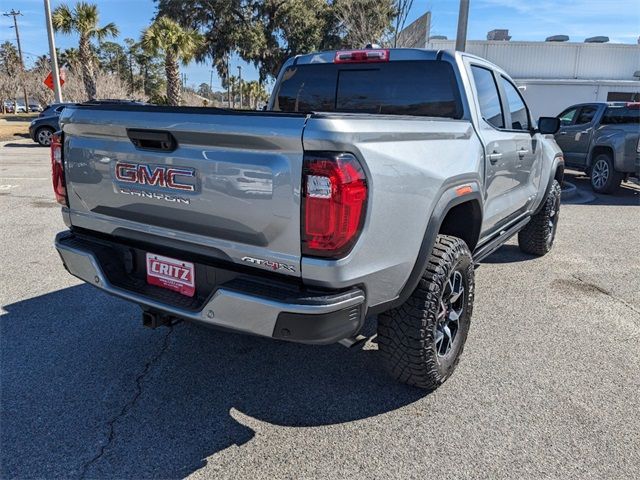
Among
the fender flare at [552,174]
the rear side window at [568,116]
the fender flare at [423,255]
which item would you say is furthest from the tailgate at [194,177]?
the rear side window at [568,116]

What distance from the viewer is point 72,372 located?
10.2 ft

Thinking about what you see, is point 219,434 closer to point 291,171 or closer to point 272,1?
point 291,171

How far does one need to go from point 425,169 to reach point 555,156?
12.6 ft

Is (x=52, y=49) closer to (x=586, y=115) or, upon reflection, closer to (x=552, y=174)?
(x=586, y=115)

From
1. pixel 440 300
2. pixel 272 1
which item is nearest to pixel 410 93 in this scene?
pixel 440 300

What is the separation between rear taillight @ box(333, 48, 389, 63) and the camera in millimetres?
3723

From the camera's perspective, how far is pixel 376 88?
3791 millimetres

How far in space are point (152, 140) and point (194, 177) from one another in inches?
12.5

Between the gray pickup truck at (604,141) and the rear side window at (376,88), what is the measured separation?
8.01m

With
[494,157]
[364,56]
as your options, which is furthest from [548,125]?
[364,56]

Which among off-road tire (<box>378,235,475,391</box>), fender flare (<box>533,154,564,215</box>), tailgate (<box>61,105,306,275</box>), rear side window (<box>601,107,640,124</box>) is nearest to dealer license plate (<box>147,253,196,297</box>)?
tailgate (<box>61,105,306,275</box>)

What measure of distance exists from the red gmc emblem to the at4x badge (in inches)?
17.2

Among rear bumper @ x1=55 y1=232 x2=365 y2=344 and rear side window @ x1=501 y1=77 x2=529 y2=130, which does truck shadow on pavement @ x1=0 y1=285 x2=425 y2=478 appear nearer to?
rear bumper @ x1=55 y1=232 x2=365 y2=344

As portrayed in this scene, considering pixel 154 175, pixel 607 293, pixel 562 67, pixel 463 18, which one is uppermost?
pixel 562 67
